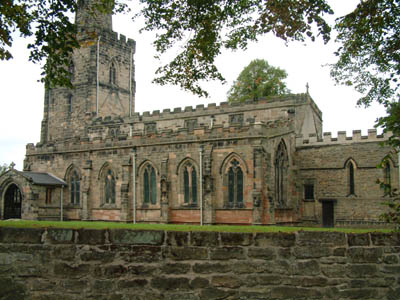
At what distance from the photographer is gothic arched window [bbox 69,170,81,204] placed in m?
28.7

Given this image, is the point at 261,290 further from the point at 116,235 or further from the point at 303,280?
the point at 116,235

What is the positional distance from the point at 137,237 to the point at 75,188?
2422 centimetres

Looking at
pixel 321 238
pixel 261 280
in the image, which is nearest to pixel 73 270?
pixel 261 280

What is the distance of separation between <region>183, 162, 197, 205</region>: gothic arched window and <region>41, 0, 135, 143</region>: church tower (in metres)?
13.4

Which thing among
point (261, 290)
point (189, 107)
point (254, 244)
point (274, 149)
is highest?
point (189, 107)

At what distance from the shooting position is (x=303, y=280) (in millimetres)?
5699

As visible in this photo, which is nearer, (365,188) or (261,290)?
(261,290)

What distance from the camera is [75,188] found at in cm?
2881

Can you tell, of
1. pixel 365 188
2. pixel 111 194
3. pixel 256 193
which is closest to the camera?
pixel 256 193

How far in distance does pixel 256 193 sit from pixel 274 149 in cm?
299

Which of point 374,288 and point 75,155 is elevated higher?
point 75,155

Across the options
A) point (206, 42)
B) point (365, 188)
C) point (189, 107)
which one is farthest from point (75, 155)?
point (206, 42)

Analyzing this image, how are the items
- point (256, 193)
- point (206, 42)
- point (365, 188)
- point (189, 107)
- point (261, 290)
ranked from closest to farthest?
1. point (261, 290)
2. point (206, 42)
3. point (256, 193)
4. point (365, 188)
5. point (189, 107)

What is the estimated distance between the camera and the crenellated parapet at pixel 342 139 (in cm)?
2527
